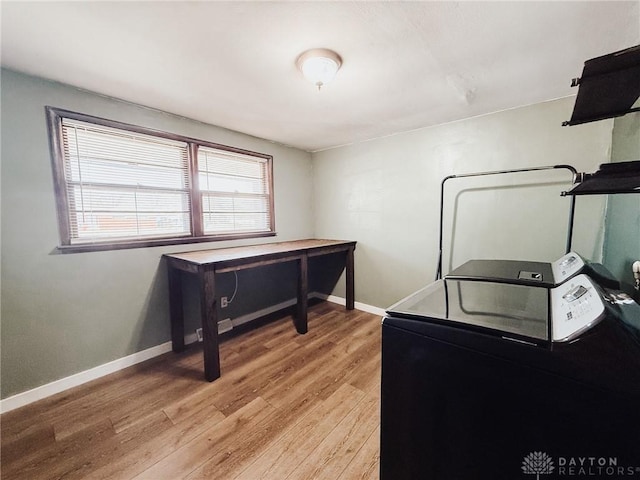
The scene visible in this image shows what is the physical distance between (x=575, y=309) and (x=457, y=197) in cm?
192

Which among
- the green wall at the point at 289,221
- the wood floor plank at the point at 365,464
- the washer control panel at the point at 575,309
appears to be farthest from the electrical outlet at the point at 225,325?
the washer control panel at the point at 575,309

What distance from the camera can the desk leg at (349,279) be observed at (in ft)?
10.6

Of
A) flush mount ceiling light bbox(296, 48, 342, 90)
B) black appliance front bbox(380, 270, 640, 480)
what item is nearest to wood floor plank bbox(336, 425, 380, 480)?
black appliance front bbox(380, 270, 640, 480)

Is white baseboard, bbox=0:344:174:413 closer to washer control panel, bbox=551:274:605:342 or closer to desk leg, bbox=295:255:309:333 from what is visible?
desk leg, bbox=295:255:309:333

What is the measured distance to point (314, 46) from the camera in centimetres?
138

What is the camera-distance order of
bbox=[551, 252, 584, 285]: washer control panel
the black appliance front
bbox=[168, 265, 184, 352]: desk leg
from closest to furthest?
the black appliance front < bbox=[551, 252, 584, 285]: washer control panel < bbox=[168, 265, 184, 352]: desk leg

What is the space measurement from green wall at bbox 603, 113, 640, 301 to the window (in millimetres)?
2970

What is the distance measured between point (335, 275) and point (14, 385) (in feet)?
9.79

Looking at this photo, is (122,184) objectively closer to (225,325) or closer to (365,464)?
(225,325)

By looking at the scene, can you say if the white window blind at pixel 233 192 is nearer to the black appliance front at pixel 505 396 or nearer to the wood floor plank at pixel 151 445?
the wood floor plank at pixel 151 445

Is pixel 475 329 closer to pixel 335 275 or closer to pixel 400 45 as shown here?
pixel 400 45

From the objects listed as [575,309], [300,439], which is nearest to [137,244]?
[300,439]

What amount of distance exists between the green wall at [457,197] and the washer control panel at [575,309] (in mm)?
1409

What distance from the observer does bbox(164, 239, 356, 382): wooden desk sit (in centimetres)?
188
